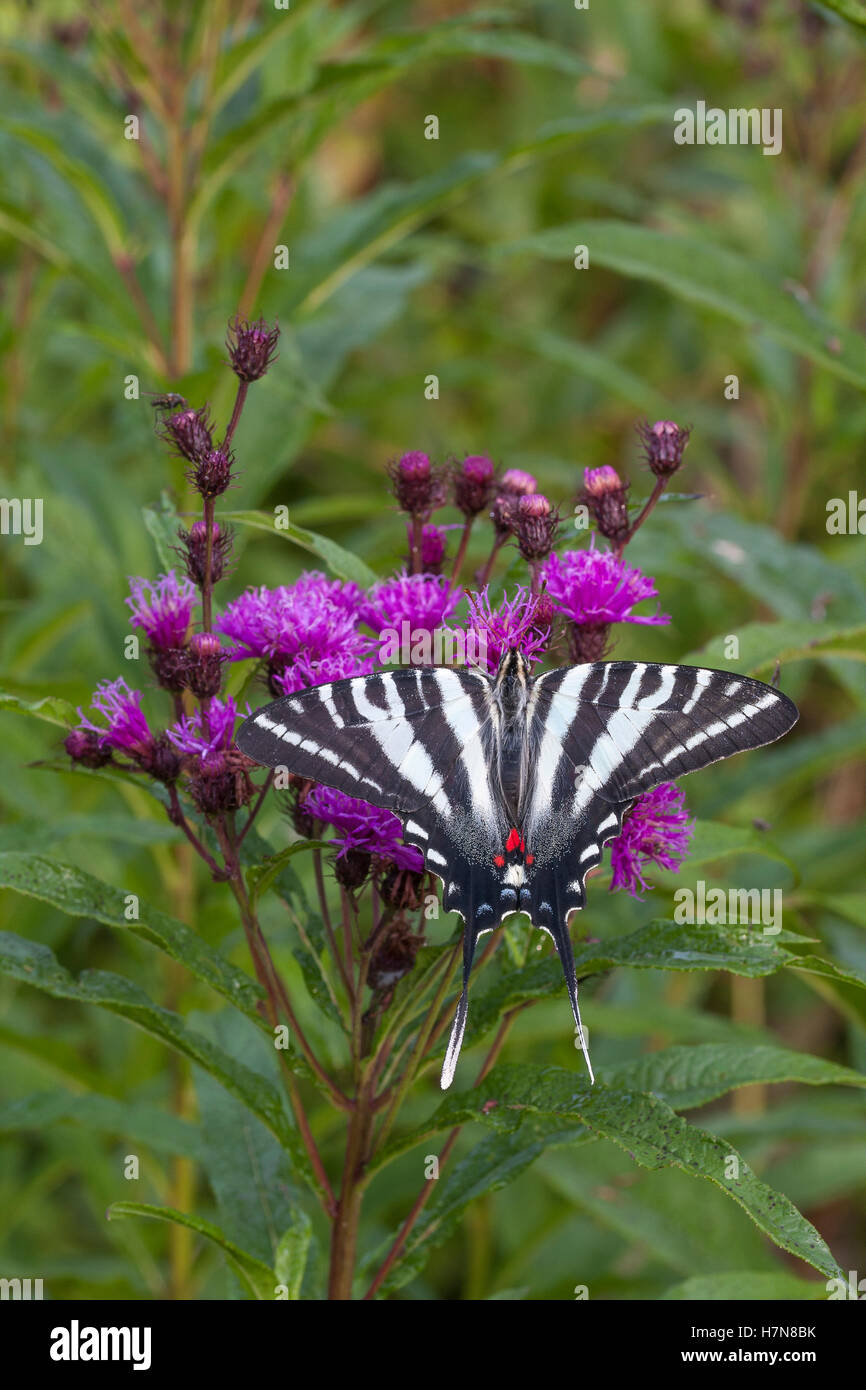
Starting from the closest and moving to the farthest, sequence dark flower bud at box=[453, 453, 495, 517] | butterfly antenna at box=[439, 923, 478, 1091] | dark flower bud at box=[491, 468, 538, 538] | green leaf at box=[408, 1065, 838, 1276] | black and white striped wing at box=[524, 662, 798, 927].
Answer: green leaf at box=[408, 1065, 838, 1276]
butterfly antenna at box=[439, 923, 478, 1091]
black and white striped wing at box=[524, 662, 798, 927]
dark flower bud at box=[491, 468, 538, 538]
dark flower bud at box=[453, 453, 495, 517]

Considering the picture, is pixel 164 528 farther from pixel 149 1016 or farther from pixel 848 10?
pixel 848 10

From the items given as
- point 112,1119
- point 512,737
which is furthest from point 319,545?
point 112,1119

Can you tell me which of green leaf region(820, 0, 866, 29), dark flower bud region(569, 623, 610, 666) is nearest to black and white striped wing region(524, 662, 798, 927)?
dark flower bud region(569, 623, 610, 666)

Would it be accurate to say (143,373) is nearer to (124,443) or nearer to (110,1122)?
(124,443)

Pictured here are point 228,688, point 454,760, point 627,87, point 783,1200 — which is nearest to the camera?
point 783,1200

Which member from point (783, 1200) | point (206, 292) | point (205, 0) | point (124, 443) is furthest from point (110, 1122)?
point (206, 292)

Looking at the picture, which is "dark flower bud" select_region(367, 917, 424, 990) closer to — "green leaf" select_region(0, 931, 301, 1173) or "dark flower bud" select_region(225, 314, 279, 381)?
"green leaf" select_region(0, 931, 301, 1173)
